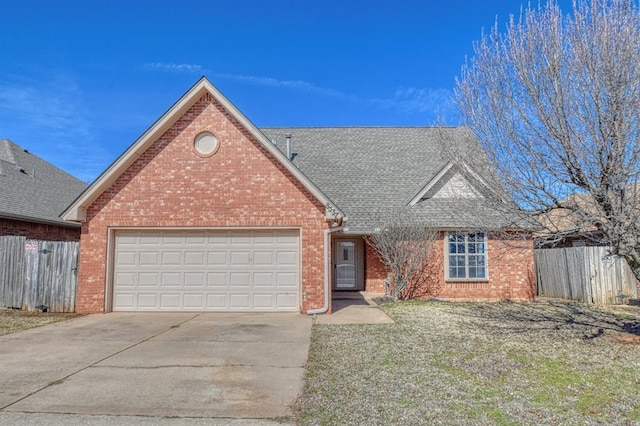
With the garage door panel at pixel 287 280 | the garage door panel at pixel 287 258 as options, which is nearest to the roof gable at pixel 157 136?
the garage door panel at pixel 287 258

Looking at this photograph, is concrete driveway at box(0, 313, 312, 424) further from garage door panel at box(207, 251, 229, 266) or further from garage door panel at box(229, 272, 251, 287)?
garage door panel at box(207, 251, 229, 266)

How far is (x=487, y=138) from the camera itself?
820 cm

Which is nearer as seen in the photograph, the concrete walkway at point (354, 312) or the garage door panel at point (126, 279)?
the concrete walkway at point (354, 312)

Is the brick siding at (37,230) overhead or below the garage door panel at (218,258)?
overhead

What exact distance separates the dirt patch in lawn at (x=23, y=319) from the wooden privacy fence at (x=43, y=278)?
297mm

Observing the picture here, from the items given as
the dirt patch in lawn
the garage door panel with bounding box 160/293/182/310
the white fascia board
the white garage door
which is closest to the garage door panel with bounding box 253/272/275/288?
the white garage door

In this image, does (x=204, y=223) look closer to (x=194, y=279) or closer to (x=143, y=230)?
(x=194, y=279)

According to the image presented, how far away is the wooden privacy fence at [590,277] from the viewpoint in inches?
552

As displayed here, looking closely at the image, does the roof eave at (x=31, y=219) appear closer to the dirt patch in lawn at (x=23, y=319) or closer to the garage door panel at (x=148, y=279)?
the dirt patch in lawn at (x=23, y=319)

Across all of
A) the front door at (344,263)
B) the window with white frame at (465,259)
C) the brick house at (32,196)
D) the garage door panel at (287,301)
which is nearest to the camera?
the garage door panel at (287,301)

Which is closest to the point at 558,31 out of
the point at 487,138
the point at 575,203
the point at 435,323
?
the point at 487,138

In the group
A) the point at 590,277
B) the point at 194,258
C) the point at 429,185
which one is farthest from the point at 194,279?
the point at 590,277

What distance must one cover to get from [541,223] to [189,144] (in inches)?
357

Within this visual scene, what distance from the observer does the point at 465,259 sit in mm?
15234
